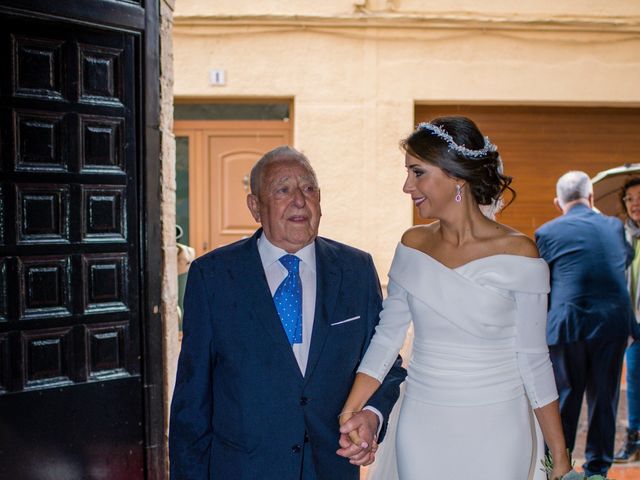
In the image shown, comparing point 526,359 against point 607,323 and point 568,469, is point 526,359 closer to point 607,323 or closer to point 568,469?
point 568,469

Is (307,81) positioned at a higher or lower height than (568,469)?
higher

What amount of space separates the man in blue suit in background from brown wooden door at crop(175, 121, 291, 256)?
4.73m

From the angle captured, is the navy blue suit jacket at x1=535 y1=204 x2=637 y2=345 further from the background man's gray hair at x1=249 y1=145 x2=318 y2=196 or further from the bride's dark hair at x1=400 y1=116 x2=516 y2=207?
the background man's gray hair at x1=249 y1=145 x2=318 y2=196

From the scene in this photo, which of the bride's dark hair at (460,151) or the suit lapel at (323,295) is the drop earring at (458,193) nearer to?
the bride's dark hair at (460,151)

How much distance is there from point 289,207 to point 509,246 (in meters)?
0.84

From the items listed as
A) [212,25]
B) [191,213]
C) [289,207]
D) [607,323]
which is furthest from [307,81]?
[289,207]

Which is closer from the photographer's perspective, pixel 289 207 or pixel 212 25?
pixel 289 207

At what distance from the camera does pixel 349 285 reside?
2764 millimetres

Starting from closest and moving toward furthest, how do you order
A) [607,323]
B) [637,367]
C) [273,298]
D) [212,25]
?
1. [273,298]
2. [607,323]
3. [637,367]
4. [212,25]

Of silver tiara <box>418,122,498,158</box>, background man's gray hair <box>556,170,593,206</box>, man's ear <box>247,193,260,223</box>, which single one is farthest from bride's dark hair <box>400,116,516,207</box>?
background man's gray hair <box>556,170,593,206</box>

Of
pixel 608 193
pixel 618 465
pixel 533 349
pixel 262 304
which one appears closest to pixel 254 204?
pixel 262 304

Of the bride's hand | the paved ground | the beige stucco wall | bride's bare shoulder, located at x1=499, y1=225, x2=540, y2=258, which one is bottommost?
the paved ground

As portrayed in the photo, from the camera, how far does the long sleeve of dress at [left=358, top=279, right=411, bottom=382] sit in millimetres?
2758

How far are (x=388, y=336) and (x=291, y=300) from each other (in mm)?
414
